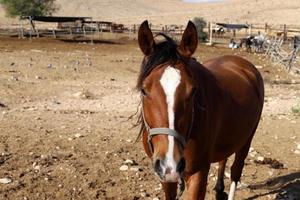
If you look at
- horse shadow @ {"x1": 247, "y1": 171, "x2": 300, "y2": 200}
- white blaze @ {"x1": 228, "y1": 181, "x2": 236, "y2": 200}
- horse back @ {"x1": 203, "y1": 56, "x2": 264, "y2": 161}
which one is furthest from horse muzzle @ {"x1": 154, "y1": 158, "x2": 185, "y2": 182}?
horse shadow @ {"x1": 247, "y1": 171, "x2": 300, "y2": 200}

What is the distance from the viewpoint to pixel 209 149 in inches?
129

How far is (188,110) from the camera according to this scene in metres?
2.59

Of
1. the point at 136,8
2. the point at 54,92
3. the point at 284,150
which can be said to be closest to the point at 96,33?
the point at 54,92

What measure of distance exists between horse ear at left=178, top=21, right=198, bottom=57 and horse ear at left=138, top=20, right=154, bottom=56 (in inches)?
7.7

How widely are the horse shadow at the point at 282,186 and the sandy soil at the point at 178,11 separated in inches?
2385

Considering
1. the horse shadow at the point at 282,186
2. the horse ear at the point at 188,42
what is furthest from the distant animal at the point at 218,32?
the horse ear at the point at 188,42

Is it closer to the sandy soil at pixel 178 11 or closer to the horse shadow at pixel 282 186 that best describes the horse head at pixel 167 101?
the horse shadow at pixel 282 186

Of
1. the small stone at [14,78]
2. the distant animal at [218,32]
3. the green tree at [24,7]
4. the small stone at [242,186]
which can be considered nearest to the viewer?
the small stone at [242,186]

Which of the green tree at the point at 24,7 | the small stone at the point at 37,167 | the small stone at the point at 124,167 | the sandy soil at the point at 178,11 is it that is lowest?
the sandy soil at the point at 178,11

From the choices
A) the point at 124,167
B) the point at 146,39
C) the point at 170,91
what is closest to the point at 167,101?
the point at 170,91

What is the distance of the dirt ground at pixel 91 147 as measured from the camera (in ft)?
15.7

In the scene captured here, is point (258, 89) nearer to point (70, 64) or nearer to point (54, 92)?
point (54, 92)

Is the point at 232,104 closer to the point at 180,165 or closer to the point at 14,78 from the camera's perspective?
the point at 180,165

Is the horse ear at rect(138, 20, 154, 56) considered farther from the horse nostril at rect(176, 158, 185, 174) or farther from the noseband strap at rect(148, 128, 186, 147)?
the horse nostril at rect(176, 158, 185, 174)
